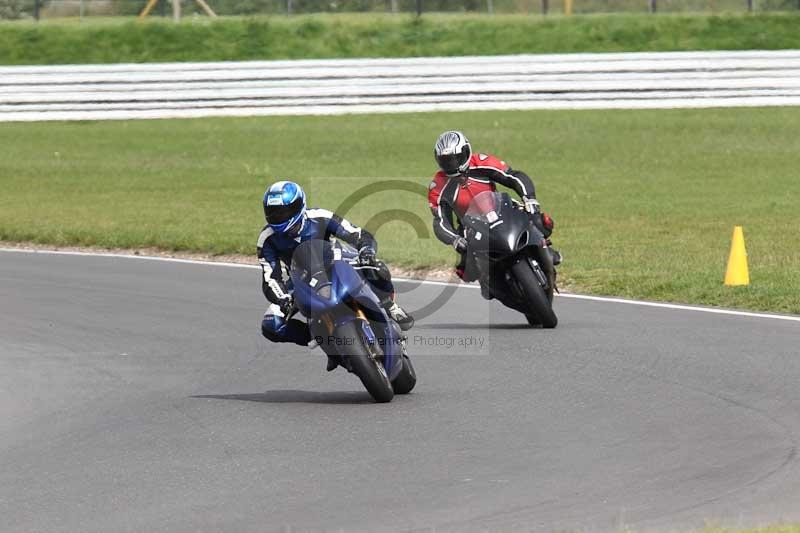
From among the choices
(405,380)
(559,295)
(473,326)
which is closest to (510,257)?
(473,326)

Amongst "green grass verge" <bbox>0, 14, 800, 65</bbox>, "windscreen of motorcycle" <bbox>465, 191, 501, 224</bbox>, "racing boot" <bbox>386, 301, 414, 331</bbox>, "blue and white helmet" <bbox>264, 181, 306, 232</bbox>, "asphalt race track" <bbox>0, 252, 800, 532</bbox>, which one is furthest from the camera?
"green grass verge" <bbox>0, 14, 800, 65</bbox>

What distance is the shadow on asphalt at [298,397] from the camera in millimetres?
10516

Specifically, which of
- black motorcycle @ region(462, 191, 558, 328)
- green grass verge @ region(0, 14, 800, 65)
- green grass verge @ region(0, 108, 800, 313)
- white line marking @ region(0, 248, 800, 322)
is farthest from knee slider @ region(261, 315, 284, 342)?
green grass verge @ region(0, 14, 800, 65)

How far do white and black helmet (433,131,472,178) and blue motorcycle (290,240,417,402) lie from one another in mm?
3388

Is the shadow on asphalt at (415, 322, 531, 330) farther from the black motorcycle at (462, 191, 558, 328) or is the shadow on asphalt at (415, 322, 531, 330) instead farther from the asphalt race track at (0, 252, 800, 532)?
the black motorcycle at (462, 191, 558, 328)

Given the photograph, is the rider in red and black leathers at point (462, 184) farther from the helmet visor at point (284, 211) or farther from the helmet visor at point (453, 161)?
the helmet visor at point (284, 211)

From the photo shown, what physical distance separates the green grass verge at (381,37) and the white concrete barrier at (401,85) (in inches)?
176

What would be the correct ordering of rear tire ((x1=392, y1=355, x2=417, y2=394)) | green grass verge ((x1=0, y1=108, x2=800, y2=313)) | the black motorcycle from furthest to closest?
green grass verge ((x1=0, y1=108, x2=800, y2=313)), the black motorcycle, rear tire ((x1=392, y1=355, x2=417, y2=394))

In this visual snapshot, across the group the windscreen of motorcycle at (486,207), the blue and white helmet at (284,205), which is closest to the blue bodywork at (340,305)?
the blue and white helmet at (284,205)

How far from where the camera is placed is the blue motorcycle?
9977 millimetres

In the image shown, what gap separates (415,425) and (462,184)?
15.7ft

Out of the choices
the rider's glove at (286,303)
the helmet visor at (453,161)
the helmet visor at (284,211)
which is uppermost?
the helmet visor at (284,211)

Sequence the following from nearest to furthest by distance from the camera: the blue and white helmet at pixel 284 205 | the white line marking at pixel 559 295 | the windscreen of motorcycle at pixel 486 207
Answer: the blue and white helmet at pixel 284 205 < the windscreen of motorcycle at pixel 486 207 < the white line marking at pixel 559 295

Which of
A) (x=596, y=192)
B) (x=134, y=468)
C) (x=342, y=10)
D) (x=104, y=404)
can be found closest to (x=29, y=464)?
(x=134, y=468)
